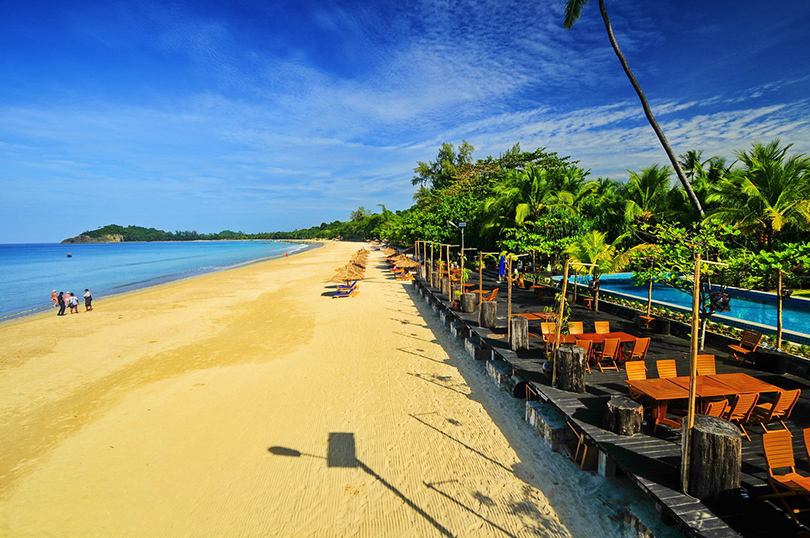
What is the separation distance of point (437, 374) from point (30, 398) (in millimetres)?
9548

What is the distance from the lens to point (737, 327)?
900 cm

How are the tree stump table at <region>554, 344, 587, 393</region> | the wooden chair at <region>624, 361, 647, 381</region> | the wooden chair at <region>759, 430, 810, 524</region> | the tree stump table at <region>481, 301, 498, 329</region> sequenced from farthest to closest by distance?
1. the tree stump table at <region>481, 301, 498, 329</region>
2. the tree stump table at <region>554, 344, 587, 393</region>
3. the wooden chair at <region>624, 361, 647, 381</region>
4. the wooden chair at <region>759, 430, 810, 524</region>

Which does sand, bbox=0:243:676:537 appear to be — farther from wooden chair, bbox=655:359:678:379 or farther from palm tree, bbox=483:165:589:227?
palm tree, bbox=483:165:589:227

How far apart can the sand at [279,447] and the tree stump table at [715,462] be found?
46.2 inches

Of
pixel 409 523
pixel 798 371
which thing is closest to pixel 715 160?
pixel 798 371

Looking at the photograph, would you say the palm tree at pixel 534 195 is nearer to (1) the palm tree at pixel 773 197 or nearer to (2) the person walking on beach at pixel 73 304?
(1) the palm tree at pixel 773 197

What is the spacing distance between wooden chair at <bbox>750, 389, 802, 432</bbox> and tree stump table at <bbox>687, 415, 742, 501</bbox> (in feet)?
5.94

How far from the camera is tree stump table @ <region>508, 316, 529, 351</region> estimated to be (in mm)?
7887

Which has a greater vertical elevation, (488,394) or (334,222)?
(334,222)

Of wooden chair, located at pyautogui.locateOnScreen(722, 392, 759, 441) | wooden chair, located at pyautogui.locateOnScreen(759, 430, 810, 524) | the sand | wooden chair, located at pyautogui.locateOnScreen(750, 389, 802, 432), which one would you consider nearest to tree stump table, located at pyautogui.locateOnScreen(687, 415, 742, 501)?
wooden chair, located at pyautogui.locateOnScreen(759, 430, 810, 524)

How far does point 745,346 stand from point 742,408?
11.9ft

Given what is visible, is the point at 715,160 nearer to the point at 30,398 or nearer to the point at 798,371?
the point at 798,371

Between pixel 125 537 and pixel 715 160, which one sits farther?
pixel 715 160

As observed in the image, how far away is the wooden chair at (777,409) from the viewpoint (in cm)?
449
